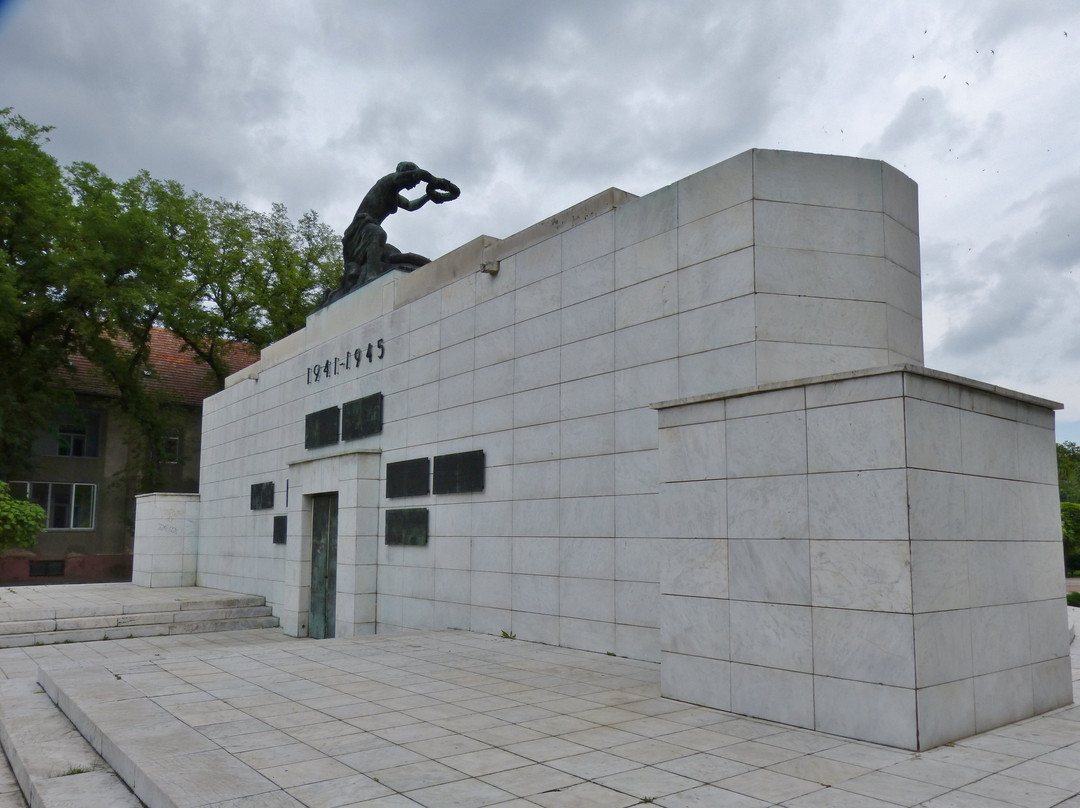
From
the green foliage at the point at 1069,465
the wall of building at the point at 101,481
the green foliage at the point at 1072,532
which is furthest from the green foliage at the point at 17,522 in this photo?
the green foliage at the point at 1069,465

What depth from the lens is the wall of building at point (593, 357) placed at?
817 cm

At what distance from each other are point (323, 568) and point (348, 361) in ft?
12.2

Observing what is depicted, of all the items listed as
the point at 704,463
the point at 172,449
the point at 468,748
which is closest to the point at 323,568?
the point at 704,463

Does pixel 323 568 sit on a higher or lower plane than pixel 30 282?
lower

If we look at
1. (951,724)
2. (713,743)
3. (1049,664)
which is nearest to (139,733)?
(713,743)

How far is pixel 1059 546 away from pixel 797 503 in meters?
2.63

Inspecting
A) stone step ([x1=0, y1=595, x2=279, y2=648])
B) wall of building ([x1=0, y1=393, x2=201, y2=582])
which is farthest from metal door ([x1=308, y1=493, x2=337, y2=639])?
wall of building ([x1=0, y1=393, x2=201, y2=582])

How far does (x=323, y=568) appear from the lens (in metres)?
14.3

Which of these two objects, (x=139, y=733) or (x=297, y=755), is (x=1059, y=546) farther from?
(x=139, y=733)

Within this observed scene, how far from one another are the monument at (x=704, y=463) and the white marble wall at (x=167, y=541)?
24.8 feet

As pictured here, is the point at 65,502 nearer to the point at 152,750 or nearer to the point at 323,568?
the point at 323,568

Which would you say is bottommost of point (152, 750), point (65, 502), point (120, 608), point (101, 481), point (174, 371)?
point (120, 608)

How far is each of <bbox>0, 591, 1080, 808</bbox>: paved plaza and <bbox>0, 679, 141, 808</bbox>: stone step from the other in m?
0.23

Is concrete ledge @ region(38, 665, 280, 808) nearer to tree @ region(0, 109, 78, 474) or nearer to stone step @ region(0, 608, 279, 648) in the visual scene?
stone step @ region(0, 608, 279, 648)
